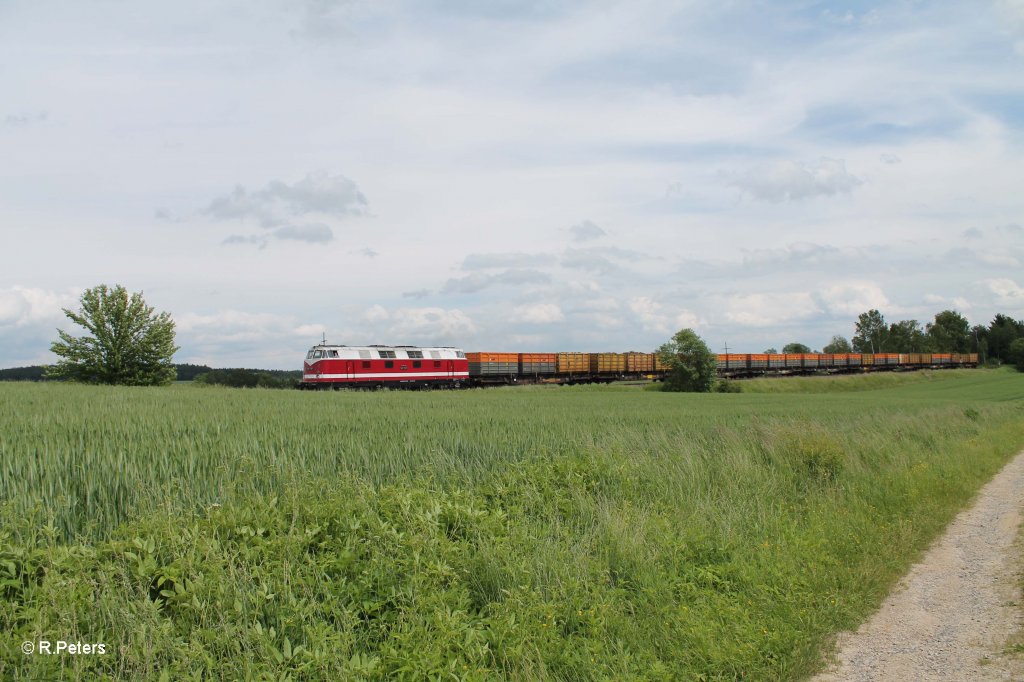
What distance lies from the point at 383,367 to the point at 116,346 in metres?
18.5

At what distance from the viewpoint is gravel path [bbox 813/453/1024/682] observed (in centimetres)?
589

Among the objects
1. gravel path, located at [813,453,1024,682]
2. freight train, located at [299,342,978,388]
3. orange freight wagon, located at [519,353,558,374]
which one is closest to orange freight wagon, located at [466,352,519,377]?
freight train, located at [299,342,978,388]

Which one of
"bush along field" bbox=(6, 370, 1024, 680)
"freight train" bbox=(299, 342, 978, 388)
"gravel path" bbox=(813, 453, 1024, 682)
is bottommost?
"gravel path" bbox=(813, 453, 1024, 682)

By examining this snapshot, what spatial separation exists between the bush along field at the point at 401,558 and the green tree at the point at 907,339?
155431 mm

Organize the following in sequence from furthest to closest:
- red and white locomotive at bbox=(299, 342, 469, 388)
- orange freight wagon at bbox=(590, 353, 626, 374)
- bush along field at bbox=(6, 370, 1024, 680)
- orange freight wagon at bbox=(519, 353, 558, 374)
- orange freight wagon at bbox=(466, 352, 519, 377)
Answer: orange freight wagon at bbox=(590, 353, 626, 374) < orange freight wagon at bbox=(519, 353, 558, 374) < orange freight wagon at bbox=(466, 352, 519, 377) < red and white locomotive at bbox=(299, 342, 469, 388) < bush along field at bbox=(6, 370, 1024, 680)

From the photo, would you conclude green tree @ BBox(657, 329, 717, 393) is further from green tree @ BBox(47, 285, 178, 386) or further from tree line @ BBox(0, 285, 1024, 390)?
green tree @ BBox(47, 285, 178, 386)

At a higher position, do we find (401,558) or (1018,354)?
(1018,354)

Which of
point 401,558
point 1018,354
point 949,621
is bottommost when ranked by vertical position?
point 949,621

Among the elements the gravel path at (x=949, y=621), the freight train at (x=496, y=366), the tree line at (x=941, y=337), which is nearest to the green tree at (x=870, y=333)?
the tree line at (x=941, y=337)

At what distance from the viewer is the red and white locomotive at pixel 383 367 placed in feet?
145

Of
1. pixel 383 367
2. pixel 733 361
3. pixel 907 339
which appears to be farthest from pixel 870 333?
pixel 383 367

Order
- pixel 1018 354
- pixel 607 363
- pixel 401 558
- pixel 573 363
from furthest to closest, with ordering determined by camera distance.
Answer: pixel 1018 354 → pixel 607 363 → pixel 573 363 → pixel 401 558

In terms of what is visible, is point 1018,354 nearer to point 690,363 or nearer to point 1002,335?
point 1002,335

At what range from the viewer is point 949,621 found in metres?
7.01
